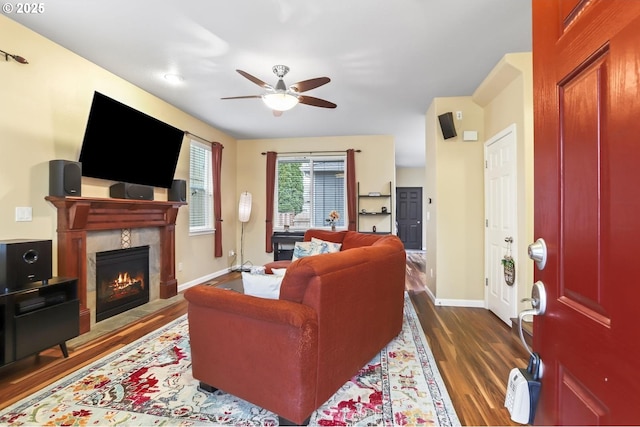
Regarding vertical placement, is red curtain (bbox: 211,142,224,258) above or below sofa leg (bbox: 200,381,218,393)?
above

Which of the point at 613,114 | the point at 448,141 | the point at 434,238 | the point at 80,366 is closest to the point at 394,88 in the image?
the point at 448,141

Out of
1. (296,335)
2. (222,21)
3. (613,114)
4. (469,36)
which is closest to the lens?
(613,114)

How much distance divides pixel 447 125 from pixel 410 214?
6121mm

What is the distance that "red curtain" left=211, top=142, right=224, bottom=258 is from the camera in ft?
17.3

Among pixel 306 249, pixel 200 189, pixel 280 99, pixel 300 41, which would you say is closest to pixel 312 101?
pixel 280 99

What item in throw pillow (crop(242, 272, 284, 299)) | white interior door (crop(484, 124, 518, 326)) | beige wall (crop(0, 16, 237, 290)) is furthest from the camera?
white interior door (crop(484, 124, 518, 326))

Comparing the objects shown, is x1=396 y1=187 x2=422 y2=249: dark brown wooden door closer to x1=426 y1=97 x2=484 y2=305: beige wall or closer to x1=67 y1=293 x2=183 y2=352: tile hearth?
x1=426 y1=97 x2=484 y2=305: beige wall

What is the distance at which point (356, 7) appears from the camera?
225 centimetres

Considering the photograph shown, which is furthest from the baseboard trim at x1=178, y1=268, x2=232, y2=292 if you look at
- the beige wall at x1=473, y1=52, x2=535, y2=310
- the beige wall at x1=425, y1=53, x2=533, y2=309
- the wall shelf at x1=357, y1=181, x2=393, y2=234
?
the beige wall at x1=473, y1=52, x2=535, y2=310

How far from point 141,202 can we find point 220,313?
242cm

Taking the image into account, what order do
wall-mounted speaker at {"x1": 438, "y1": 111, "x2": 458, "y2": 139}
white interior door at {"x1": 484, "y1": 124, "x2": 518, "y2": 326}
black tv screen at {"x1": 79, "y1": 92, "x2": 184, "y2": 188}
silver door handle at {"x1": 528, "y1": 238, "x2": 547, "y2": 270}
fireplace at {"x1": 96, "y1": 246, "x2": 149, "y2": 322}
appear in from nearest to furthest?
silver door handle at {"x1": 528, "y1": 238, "x2": 547, "y2": 270} → black tv screen at {"x1": 79, "y1": 92, "x2": 184, "y2": 188} → white interior door at {"x1": 484, "y1": 124, "x2": 518, "y2": 326} → fireplace at {"x1": 96, "y1": 246, "x2": 149, "y2": 322} → wall-mounted speaker at {"x1": 438, "y1": 111, "x2": 458, "y2": 139}

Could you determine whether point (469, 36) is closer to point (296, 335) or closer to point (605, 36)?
point (605, 36)

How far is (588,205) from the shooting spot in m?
0.60

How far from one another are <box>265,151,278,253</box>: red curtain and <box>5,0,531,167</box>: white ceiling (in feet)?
6.24
